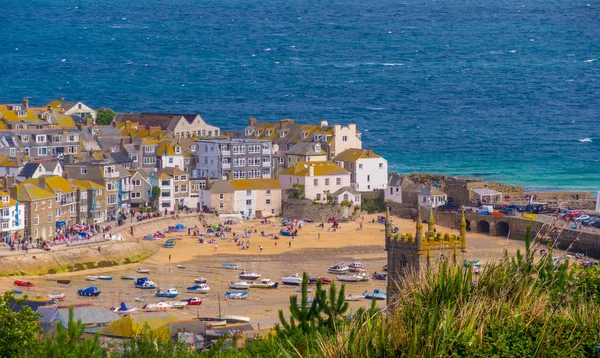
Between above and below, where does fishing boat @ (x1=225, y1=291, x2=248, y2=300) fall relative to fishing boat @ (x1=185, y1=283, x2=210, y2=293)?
below

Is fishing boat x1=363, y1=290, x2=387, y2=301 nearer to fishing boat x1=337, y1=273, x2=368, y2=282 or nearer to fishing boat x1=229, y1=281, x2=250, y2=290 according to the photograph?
fishing boat x1=337, y1=273, x2=368, y2=282

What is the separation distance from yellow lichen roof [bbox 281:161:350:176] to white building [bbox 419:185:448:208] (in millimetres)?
6003

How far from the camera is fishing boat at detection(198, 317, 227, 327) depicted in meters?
54.5

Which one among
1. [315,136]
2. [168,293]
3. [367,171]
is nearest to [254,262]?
[168,293]

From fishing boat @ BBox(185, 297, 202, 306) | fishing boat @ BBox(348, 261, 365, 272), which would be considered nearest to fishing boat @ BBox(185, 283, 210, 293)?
fishing boat @ BBox(185, 297, 202, 306)

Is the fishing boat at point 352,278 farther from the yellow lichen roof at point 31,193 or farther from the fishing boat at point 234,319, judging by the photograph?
the yellow lichen roof at point 31,193

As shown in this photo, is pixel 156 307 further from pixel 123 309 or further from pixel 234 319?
pixel 234 319

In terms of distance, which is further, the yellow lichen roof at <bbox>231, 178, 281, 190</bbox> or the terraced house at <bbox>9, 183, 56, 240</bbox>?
the yellow lichen roof at <bbox>231, 178, 281, 190</bbox>

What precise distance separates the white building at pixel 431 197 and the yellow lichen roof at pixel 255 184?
8254 mm

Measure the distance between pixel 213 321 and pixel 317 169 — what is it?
37670mm

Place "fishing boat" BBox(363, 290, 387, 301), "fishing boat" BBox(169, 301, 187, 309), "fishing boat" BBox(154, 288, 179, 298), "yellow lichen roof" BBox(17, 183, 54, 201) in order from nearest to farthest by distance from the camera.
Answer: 1. "fishing boat" BBox(169, 301, 187, 309)
2. "fishing boat" BBox(363, 290, 387, 301)
3. "fishing boat" BBox(154, 288, 179, 298)
4. "yellow lichen roof" BBox(17, 183, 54, 201)

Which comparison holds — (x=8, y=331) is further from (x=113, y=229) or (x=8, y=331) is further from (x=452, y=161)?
(x=452, y=161)

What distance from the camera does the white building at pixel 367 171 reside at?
3762 inches

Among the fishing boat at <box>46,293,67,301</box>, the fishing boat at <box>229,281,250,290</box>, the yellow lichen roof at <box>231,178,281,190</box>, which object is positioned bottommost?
the fishing boat at <box>46,293,67,301</box>
